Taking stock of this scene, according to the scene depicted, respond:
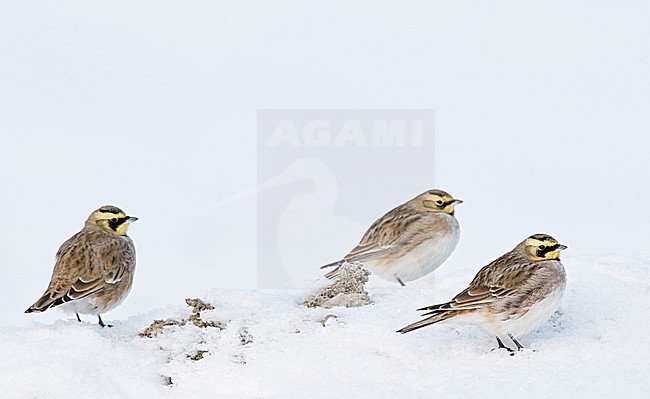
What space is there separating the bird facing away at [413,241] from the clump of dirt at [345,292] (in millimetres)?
1105

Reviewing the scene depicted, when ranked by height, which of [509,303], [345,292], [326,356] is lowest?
[326,356]

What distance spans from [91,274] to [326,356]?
2.05 meters

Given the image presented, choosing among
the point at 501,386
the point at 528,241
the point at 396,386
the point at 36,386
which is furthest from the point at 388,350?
the point at 36,386

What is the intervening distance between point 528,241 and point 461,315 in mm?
844

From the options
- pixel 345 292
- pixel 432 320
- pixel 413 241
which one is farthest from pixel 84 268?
pixel 413 241

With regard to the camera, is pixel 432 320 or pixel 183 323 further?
pixel 183 323

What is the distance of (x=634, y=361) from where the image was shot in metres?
5.72

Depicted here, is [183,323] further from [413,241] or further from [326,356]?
[413,241]

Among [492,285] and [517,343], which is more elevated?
[492,285]

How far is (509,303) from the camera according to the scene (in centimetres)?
599

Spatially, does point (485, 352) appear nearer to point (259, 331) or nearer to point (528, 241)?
point (528, 241)

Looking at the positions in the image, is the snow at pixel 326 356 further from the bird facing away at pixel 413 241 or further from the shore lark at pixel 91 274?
the bird facing away at pixel 413 241

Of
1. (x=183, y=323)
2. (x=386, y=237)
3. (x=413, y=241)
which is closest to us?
(x=183, y=323)

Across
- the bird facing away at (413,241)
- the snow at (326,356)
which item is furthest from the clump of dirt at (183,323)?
the bird facing away at (413,241)
